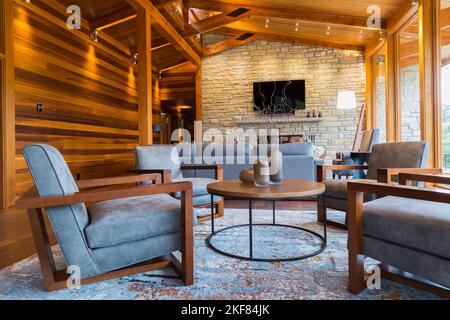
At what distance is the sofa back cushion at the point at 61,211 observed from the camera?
4.21 ft

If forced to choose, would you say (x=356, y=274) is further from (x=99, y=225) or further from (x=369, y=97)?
(x=369, y=97)

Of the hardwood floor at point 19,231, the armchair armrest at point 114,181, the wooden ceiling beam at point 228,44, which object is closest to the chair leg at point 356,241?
the armchair armrest at point 114,181

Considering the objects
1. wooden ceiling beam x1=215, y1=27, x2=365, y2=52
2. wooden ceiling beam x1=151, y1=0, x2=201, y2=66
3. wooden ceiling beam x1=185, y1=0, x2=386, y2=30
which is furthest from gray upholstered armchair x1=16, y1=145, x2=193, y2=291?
wooden ceiling beam x1=215, y1=27, x2=365, y2=52

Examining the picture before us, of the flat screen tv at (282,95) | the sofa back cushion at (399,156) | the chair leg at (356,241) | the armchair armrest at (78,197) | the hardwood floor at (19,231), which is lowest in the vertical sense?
the hardwood floor at (19,231)

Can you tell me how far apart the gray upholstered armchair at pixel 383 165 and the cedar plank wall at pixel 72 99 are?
12.9ft

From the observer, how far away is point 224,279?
154 centimetres

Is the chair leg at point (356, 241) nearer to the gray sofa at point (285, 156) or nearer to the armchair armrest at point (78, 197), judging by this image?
the armchair armrest at point (78, 197)

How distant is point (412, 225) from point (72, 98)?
5.21 meters

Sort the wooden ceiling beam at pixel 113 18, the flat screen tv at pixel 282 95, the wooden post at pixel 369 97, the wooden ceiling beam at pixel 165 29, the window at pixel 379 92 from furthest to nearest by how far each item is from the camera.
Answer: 1. the flat screen tv at pixel 282 95
2. the wooden post at pixel 369 97
3. the window at pixel 379 92
4. the wooden ceiling beam at pixel 113 18
5. the wooden ceiling beam at pixel 165 29

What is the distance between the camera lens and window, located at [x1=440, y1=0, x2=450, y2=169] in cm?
377

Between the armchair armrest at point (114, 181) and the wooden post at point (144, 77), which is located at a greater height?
the wooden post at point (144, 77)

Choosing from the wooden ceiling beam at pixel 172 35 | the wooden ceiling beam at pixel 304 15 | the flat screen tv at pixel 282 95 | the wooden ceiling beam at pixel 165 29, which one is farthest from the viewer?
the flat screen tv at pixel 282 95

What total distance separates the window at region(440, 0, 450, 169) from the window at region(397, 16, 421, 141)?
0.56 meters
